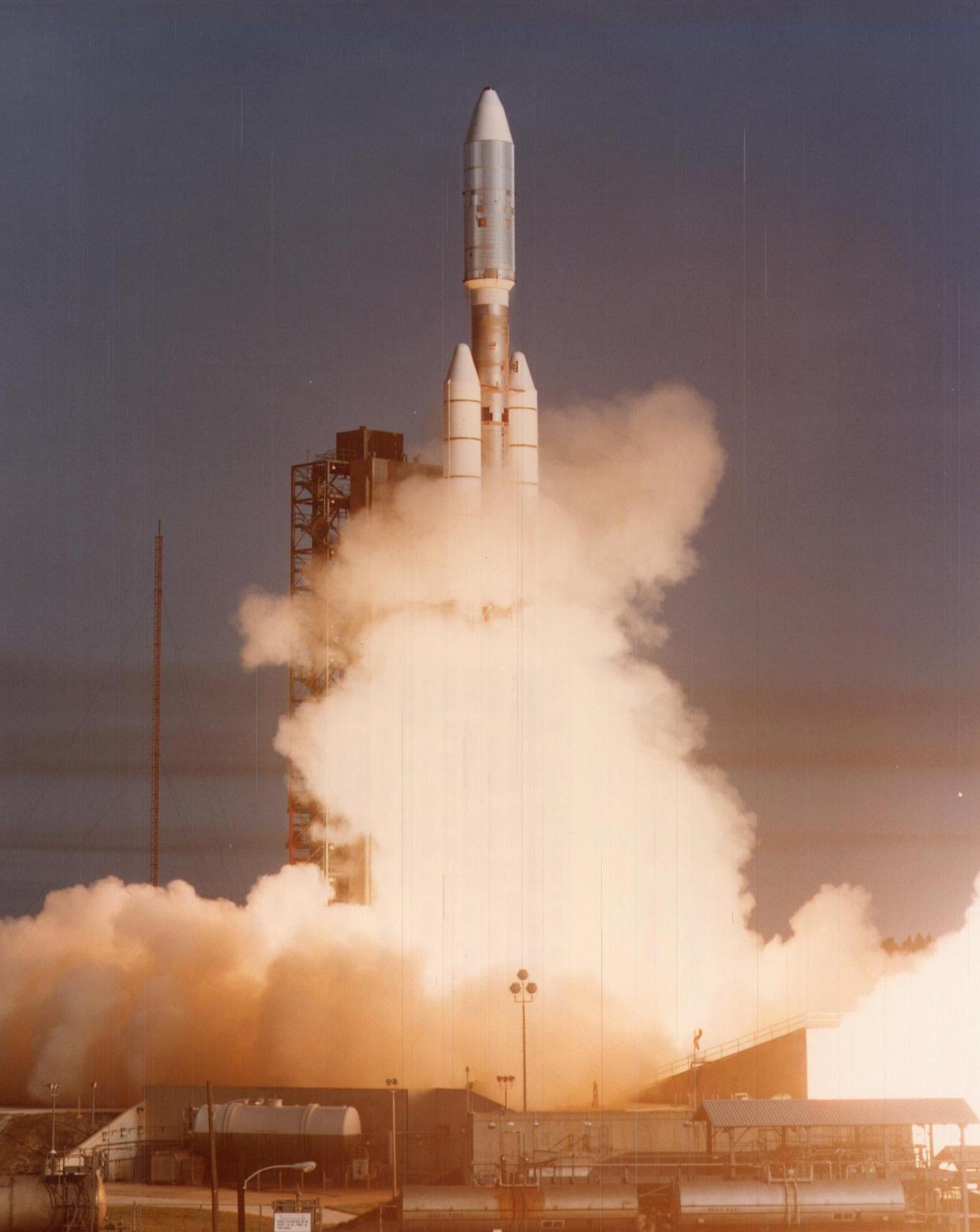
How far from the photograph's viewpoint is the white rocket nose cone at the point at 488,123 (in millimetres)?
80500

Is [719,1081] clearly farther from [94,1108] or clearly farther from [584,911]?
[94,1108]

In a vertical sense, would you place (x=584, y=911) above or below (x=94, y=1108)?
above

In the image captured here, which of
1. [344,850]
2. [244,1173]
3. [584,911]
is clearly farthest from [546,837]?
[244,1173]

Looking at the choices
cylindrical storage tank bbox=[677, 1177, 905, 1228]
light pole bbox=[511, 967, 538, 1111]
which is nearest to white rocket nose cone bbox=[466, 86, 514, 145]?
light pole bbox=[511, 967, 538, 1111]

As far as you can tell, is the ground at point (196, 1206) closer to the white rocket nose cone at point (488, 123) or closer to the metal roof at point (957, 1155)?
the metal roof at point (957, 1155)

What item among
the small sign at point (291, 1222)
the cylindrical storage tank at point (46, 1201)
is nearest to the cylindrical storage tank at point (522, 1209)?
the small sign at point (291, 1222)

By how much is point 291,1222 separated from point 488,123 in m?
35.2

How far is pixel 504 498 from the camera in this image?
80312mm

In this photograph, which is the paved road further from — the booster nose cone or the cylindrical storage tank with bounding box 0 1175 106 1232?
the booster nose cone

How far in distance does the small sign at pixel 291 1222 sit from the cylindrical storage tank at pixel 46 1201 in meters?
7.93

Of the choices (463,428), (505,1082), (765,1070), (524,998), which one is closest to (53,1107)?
(505,1082)

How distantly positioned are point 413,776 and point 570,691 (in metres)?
5.43

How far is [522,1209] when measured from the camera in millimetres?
64438

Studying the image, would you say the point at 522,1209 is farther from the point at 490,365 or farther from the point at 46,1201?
the point at 490,365
